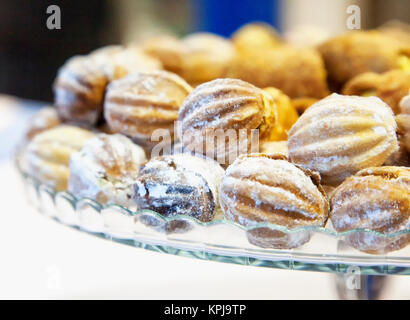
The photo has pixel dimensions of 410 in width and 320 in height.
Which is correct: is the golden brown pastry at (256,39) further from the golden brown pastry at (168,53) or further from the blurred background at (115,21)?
the golden brown pastry at (168,53)

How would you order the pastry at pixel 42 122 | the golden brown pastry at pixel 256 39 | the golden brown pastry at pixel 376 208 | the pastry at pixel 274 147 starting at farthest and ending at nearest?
the golden brown pastry at pixel 256 39
the pastry at pixel 42 122
the pastry at pixel 274 147
the golden brown pastry at pixel 376 208

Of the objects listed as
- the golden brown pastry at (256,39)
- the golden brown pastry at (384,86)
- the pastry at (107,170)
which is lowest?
the pastry at (107,170)

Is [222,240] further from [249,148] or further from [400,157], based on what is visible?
[400,157]

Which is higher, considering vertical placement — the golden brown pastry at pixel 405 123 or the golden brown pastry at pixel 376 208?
the golden brown pastry at pixel 405 123

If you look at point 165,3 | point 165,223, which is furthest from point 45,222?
point 165,3

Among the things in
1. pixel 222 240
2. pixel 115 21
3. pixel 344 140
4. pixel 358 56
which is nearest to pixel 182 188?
pixel 222 240

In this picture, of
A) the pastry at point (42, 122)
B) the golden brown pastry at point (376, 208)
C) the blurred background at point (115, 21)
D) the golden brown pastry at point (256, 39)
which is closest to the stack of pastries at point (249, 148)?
the golden brown pastry at point (376, 208)
